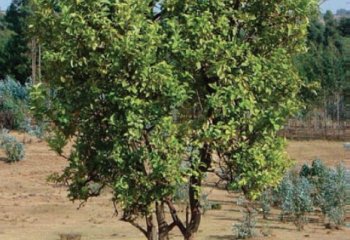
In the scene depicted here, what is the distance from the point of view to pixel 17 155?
23766 millimetres

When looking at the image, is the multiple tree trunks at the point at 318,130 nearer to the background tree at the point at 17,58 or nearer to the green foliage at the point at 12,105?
the green foliage at the point at 12,105

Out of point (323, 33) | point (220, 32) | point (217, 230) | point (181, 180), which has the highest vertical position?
point (323, 33)

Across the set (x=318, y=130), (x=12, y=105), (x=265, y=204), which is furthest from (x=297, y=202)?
(x=318, y=130)

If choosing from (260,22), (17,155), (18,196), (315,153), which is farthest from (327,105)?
(260,22)

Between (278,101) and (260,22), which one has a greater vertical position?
(260,22)

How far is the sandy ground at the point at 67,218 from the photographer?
524 inches

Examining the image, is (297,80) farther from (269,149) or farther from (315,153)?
(315,153)

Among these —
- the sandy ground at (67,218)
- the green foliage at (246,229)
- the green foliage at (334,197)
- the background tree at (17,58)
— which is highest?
the background tree at (17,58)

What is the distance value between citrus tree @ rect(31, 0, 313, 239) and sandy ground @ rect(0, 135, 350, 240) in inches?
270

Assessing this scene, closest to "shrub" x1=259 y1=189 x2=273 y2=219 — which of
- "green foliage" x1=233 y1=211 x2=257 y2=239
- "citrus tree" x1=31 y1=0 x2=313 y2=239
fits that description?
"green foliage" x1=233 y1=211 x2=257 y2=239

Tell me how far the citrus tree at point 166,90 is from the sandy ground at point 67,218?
A: 6853 millimetres

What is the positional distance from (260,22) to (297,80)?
51cm

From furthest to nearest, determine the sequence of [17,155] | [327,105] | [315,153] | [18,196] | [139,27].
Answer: [327,105] < [315,153] < [17,155] < [18,196] < [139,27]

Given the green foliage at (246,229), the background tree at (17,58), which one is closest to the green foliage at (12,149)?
the green foliage at (246,229)
